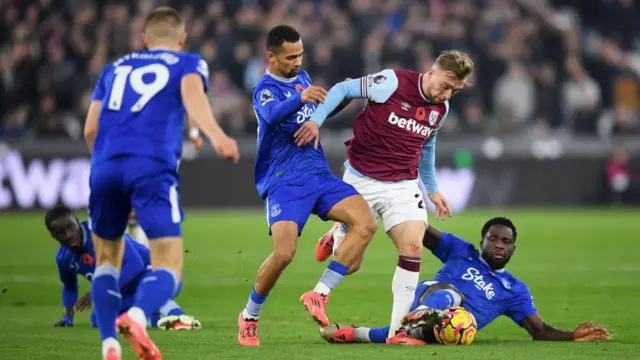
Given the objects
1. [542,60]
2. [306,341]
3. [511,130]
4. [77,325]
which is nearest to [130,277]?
[77,325]

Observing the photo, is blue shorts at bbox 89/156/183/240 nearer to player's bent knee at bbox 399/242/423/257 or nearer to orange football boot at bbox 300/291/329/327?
orange football boot at bbox 300/291/329/327

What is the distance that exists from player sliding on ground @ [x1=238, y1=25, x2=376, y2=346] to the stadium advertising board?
13619mm

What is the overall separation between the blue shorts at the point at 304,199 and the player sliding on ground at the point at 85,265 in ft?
5.17

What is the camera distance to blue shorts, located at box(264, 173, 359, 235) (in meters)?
8.36

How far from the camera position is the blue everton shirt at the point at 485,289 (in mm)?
8625

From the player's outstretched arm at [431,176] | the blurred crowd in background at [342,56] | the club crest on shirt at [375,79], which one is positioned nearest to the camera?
the club crest on shirt at [375,79]

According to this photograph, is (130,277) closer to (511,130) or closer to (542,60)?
(511,130)

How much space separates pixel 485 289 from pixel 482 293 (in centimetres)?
4

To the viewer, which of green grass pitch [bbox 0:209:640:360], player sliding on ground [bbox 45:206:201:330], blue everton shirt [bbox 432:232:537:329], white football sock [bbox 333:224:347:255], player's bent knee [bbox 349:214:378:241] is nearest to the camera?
green grass pitch [bbox 0:209:640:360]

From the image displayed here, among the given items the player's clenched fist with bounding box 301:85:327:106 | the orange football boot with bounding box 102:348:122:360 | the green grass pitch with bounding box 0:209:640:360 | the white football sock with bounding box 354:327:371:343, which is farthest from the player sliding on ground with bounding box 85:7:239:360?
the white football sock with bounding box 354:327:371:343

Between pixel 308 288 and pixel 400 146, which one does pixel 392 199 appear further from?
pixel 308 288

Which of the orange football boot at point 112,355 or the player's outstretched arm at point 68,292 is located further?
the player's outstretched arm at point 68,292

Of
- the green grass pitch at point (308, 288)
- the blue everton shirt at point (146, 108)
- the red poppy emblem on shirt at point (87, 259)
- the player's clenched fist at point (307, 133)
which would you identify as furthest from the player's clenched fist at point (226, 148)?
the red poppy emblem on shirt at point (87, 259)

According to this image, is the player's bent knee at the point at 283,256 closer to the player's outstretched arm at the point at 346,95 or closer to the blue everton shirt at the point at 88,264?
the player's outstretched arm at the point at 346,95
